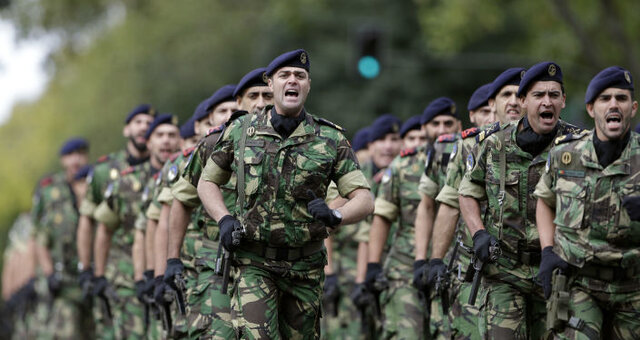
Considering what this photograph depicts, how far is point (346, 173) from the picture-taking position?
959 cm

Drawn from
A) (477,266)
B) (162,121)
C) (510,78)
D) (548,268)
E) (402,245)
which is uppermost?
(162,121)

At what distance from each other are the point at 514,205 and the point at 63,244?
9.26m

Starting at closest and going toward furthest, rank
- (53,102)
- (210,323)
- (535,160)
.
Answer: (535,160) → (210,323) → (53,102)

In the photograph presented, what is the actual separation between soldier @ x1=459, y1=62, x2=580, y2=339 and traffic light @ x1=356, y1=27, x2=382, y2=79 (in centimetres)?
1310

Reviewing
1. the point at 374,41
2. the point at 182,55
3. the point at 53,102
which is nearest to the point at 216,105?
the point at 374,41

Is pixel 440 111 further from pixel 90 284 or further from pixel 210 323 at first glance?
pixel 90 284

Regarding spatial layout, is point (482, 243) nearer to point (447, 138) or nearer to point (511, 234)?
point (511, 234)

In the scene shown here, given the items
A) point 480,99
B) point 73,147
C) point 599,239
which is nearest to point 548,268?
point 599,239

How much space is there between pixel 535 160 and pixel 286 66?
1898 millimetres

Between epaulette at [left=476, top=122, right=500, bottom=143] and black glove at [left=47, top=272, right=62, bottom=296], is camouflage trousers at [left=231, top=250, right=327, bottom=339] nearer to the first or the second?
epaulette at [left=476, top=122, right=500, bottom=143]

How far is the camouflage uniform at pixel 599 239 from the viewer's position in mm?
8797

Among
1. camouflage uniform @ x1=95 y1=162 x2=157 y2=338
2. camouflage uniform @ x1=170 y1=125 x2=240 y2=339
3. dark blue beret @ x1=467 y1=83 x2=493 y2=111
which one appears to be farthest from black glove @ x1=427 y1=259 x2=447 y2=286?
camouflage uniform @ x1=95 y1=162 x2=157 y2=338

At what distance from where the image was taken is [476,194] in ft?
33.6

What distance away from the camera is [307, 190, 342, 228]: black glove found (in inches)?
350
